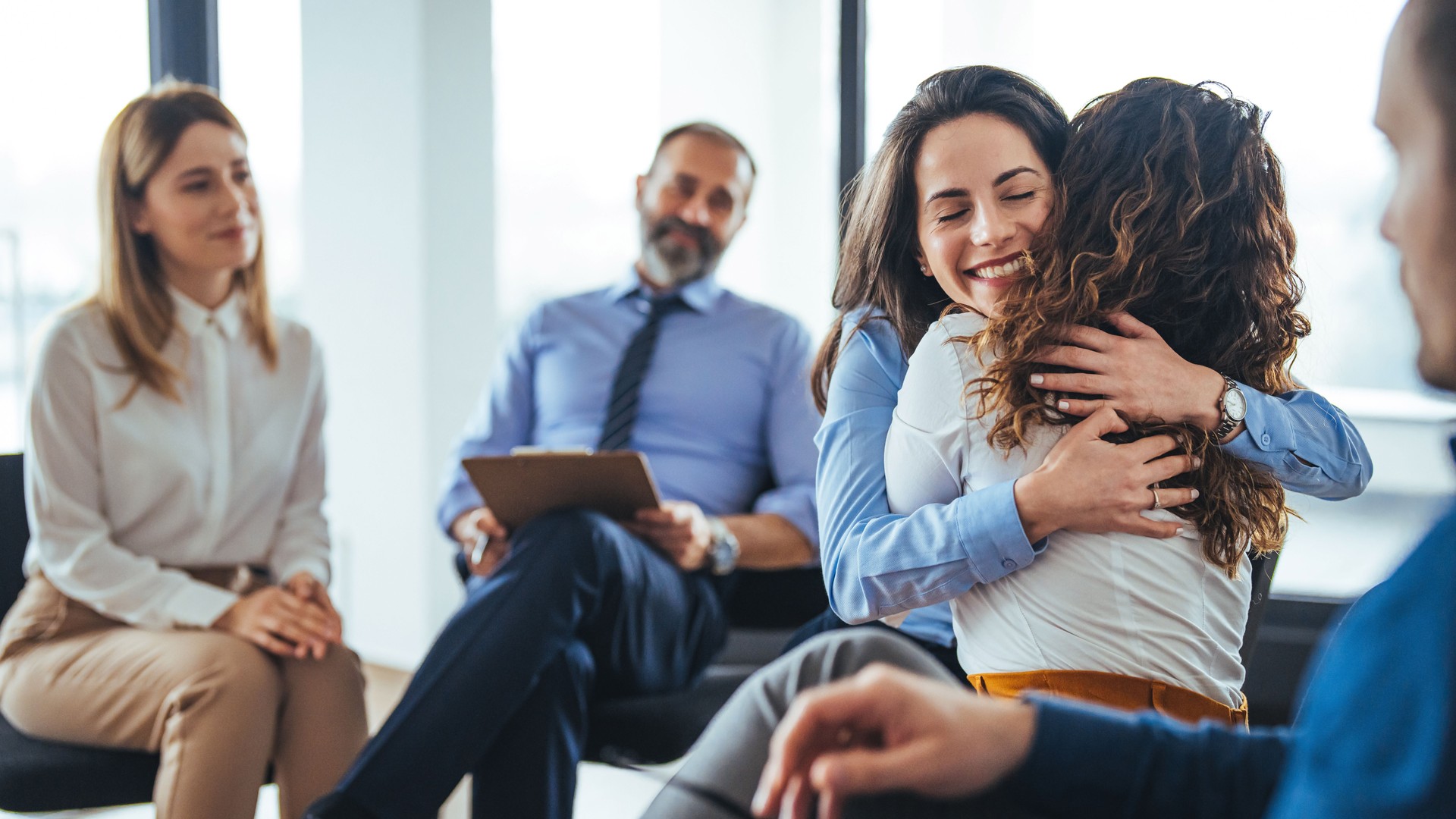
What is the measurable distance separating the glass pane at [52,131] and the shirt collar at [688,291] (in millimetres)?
1322

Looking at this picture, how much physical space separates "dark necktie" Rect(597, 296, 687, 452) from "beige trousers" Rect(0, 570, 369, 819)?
0.77 m

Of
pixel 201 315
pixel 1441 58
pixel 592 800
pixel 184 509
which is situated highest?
pixel 1441 58

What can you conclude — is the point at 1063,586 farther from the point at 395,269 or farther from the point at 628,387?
the point at 395,269

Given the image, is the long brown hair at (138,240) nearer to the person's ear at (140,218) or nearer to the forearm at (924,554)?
the person's ear at (140,218)

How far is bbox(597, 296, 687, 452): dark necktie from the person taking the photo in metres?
2.37

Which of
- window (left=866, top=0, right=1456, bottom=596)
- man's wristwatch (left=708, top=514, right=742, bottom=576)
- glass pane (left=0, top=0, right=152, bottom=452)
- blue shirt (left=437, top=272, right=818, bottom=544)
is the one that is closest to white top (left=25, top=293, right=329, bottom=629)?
blue shirt (left=437, top=272, right=818, bottom=544)

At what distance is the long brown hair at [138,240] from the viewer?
1.85 metres

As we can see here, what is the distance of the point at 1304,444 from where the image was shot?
3.97ft

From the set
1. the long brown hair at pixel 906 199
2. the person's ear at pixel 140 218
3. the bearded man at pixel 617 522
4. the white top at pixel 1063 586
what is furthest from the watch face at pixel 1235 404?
the person's ear at pixel 140 218

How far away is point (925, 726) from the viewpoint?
718 millimetres

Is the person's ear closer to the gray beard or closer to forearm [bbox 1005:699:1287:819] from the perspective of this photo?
the gray beard

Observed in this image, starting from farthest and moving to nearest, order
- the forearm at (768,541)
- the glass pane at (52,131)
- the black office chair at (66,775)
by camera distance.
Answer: the glass pane at (52,131) < the forearm at (768,541) < the black office chair at (66,775)

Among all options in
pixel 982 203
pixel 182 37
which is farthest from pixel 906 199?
pixel 182 37

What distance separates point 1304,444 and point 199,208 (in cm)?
179
